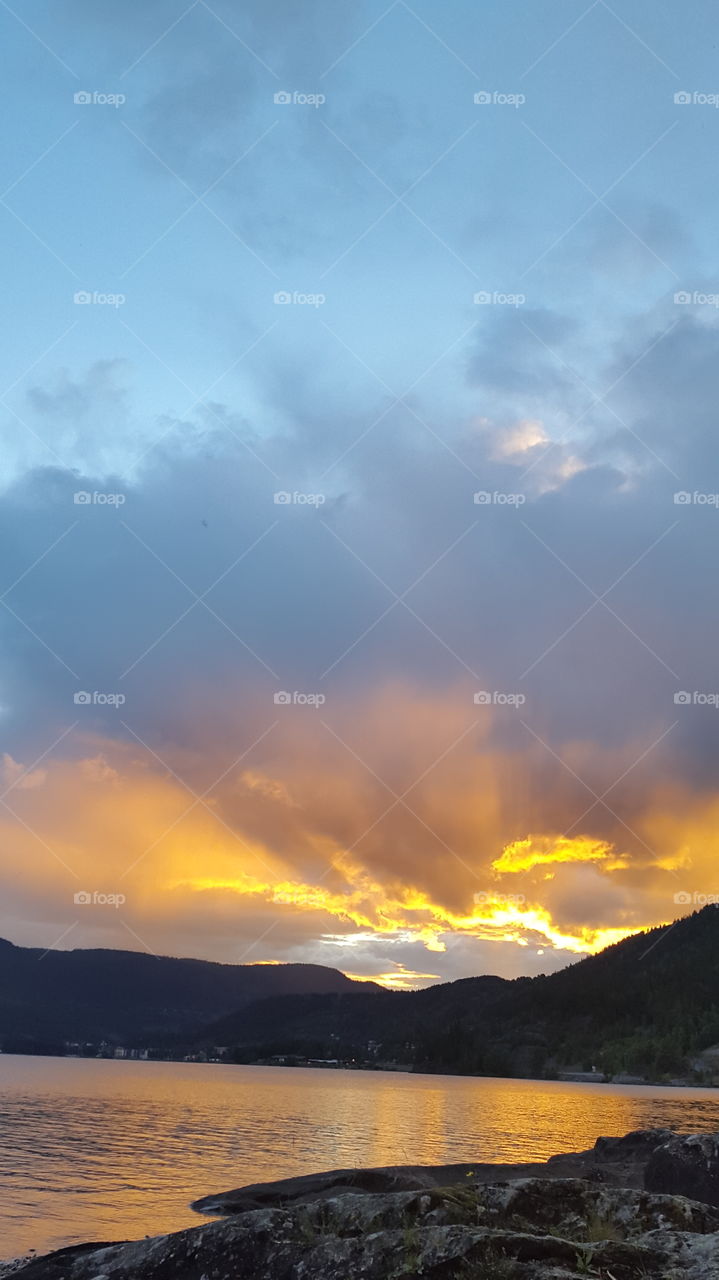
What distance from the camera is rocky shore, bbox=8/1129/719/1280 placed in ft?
38.2

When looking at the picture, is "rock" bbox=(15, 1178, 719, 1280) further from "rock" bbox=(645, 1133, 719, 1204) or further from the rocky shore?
"rock" bbox=(645, 1133, 719, 1204)

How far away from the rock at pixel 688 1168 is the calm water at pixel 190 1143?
20.4 meters

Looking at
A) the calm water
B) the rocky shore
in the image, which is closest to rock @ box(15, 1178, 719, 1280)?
the rocky shore

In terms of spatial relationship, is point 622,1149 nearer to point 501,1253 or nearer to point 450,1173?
point 450,1173

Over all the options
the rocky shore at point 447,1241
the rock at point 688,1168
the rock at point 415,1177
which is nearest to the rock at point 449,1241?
the rocky shore at point 447,1241

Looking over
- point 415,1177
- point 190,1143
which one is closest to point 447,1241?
point 415,1177

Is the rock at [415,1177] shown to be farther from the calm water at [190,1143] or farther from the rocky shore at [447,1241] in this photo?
the rocky shore at [447,1241]

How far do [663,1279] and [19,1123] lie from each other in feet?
Answer: 312

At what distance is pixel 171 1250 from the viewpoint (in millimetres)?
13805

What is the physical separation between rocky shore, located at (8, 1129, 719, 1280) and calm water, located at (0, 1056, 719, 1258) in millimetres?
23621

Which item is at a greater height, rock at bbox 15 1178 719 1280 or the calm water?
rock at bbox 15 1178 719 1280

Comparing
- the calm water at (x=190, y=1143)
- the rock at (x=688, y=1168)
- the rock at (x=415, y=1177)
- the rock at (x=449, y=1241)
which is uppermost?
the rock at (x=449, y=1241)

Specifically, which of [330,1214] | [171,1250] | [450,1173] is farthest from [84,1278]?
[450,1173]

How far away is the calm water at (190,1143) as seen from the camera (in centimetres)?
4191
